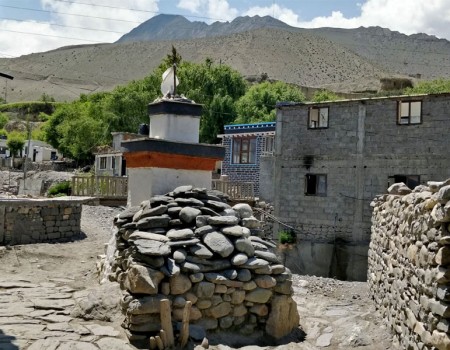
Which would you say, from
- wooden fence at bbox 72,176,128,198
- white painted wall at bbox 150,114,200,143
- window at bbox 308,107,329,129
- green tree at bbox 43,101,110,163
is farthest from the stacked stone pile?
green tree at bbox 43,101,110,163

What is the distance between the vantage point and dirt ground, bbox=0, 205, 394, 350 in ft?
23.8

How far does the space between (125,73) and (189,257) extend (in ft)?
474

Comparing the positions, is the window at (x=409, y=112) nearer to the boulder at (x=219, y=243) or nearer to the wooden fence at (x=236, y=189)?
the wooden fence at (x=236, y=189)

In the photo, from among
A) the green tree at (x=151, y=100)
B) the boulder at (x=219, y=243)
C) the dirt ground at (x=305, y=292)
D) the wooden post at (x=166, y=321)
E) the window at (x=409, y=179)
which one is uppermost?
the green tree at (x=151, y=100)

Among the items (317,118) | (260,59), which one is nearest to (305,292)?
(317,118)

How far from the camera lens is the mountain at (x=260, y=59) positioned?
11256 cm

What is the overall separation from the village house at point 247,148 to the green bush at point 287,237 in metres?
6.92

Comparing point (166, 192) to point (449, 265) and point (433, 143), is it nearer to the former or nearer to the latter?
point (449, 265)

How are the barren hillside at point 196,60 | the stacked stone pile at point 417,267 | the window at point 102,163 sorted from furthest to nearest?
the barren hillside at point 196,60, the window at point 102,163, the stacked stone pile at point 417,267

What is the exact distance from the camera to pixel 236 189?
2428 cm

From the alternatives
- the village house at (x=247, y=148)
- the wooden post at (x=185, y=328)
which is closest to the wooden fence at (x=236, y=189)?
the village house at (x=247, y=148)

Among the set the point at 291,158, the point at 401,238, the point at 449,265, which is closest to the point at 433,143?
the point at 291,158

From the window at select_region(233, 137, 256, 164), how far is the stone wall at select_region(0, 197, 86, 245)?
17508 millimetres

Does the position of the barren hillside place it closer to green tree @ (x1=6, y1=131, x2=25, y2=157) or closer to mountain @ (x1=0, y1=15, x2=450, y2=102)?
mountain @ (x1=0, y1=15, x2=450, y2=102)
